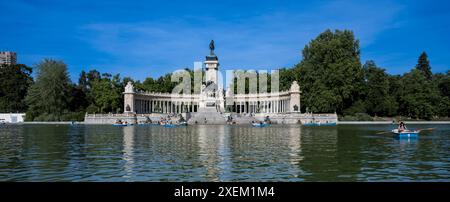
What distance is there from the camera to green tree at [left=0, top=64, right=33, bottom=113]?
10511cm

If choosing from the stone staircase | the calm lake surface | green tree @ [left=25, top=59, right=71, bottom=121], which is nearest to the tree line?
green tree @ [left=25, top=59, right=71, bottom=121]

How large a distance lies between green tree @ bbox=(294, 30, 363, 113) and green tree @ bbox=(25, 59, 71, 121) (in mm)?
52314

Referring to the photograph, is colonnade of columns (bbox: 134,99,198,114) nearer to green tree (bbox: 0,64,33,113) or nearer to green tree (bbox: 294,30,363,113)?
green tree (bbox: 0,64,33,113)

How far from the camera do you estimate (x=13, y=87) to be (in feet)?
358

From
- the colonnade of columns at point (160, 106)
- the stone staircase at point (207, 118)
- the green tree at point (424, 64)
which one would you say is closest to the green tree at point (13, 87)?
the colonnade of columns at point (160, 106)

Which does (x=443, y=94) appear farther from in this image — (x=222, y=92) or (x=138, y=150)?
(x=138, y=150)

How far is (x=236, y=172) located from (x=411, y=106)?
270ft

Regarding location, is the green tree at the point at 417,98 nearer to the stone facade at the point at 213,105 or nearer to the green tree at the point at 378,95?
the green tree at the point at 378,95

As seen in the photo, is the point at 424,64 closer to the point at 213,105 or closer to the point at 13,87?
the point at 213,105

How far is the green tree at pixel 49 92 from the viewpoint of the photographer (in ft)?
296

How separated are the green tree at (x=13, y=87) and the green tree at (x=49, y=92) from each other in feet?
44.0

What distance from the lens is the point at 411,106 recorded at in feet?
295
